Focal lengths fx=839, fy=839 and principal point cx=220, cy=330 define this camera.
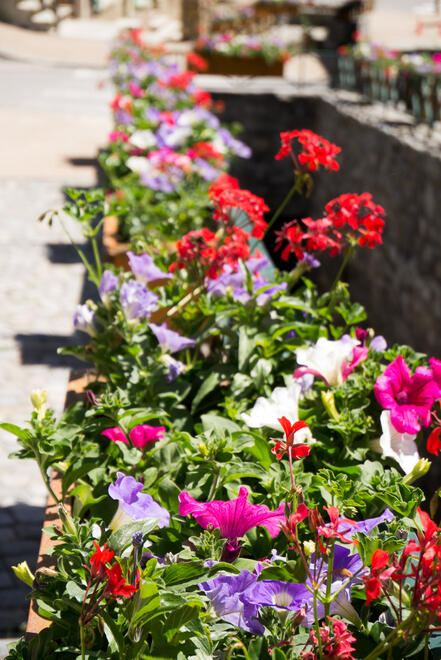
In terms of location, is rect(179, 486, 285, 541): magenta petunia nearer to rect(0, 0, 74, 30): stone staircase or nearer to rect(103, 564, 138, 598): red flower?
rect(103, 564, 138, 598): red flower

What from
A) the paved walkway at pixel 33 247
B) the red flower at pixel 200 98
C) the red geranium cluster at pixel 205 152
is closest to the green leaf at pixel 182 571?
the paved walkway at pixel 33 247

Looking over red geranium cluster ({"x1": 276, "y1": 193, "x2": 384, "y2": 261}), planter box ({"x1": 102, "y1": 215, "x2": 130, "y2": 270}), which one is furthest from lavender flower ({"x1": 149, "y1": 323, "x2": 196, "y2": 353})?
planter box ({"x1": 102, "y1": 215, "x2": 130, "y2": 270})

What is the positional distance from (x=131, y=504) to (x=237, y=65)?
9891mm

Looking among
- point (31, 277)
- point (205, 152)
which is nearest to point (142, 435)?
point (205, 152)

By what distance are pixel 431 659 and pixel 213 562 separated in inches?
13.6

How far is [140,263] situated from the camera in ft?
7.17

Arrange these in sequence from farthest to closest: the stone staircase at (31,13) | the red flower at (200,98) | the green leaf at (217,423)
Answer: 1. the stone staircase at (31,13)
2. the red flower at (200,98)
3. the green leaf at (217,423)

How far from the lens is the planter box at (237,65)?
10.5 m

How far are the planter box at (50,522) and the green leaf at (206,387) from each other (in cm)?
34

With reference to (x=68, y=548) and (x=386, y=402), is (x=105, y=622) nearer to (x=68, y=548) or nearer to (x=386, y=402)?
(x=68, y=548)

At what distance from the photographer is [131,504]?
52.5 inches

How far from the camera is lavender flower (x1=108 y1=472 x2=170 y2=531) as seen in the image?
1.32 m

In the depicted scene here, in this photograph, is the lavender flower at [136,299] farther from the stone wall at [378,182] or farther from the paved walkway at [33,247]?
the stone wall at [378,182]

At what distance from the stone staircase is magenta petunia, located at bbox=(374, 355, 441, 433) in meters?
22.2
